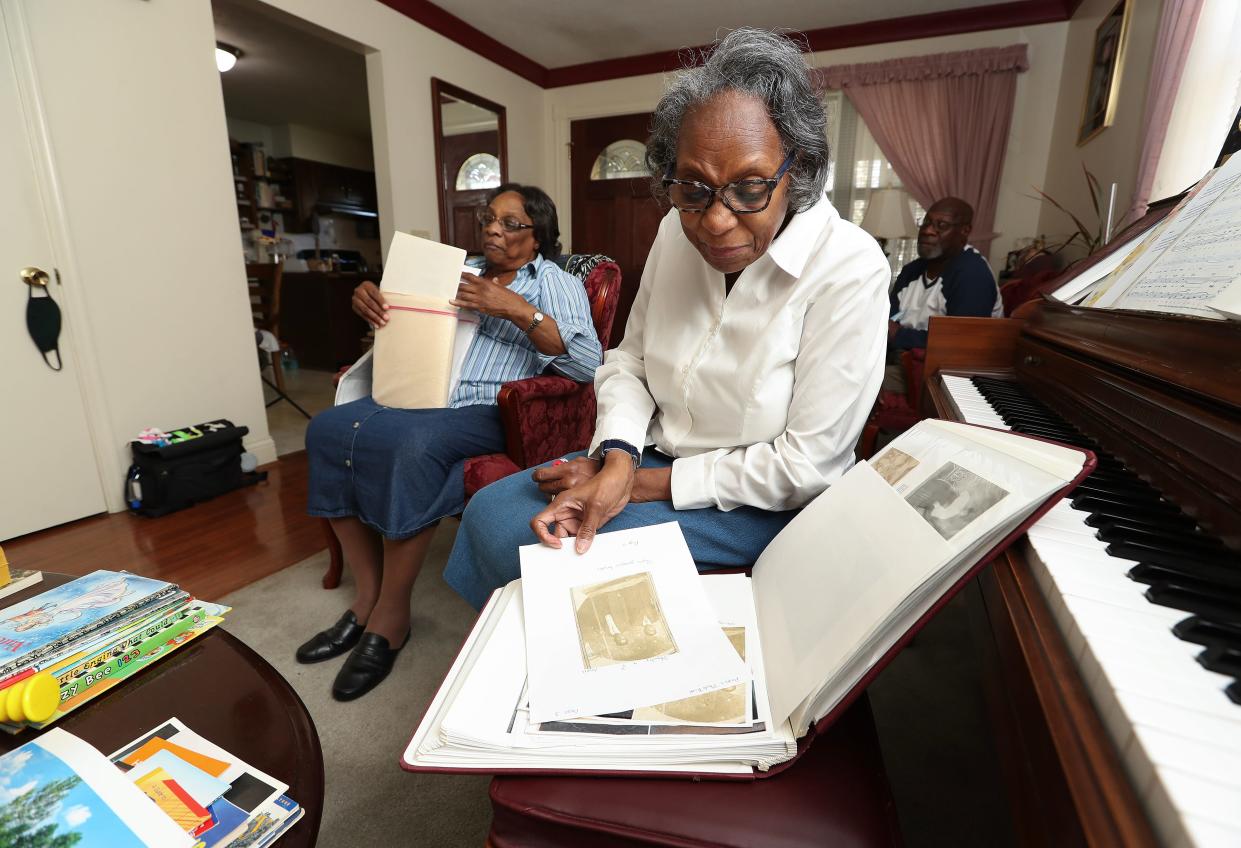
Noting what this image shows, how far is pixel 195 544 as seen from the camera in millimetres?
2189

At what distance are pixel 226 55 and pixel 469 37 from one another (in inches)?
67.1

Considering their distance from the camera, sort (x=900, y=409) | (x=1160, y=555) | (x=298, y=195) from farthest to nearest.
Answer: (x=298, y=195) → (x=900, y=409) → (x=1160, y=555)

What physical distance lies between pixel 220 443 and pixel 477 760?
2.64 meters

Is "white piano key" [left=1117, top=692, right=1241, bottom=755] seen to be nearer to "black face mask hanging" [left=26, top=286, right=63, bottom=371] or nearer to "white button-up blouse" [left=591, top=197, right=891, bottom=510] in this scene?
"white button-up blouse" [left=591, top=197, right=891, bottom=510]

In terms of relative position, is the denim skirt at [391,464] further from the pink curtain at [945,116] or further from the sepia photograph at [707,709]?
the pink curtain at [945,116]

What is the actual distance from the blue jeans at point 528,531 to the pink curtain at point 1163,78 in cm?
229

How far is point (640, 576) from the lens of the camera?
0.74 meters

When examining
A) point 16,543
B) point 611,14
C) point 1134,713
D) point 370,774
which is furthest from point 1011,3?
point 16,543

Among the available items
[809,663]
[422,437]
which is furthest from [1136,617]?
[422,437]

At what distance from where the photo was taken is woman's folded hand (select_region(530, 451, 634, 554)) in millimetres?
835

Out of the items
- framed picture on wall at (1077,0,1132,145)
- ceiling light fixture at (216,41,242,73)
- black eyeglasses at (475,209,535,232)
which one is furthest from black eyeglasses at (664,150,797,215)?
ceiling light fixture at (216,41,242,73)

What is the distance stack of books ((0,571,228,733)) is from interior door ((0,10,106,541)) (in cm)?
181

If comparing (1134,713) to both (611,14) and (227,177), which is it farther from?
(611,14)

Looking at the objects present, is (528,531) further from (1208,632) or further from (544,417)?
(544,417)
